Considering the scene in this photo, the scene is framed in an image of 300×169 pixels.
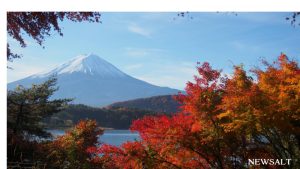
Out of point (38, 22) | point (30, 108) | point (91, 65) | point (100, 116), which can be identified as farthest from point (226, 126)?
point (91, 65)

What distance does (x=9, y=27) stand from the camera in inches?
312

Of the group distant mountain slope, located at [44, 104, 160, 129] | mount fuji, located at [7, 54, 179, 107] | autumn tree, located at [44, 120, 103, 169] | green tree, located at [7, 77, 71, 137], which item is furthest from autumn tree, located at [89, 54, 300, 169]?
mount fuji, located at [7, 54, 179, 107]

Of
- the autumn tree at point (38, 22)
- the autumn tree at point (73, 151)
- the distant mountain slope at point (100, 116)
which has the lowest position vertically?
the autumn tree at point (73, 151)

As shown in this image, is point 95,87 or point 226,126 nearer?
point 226,126

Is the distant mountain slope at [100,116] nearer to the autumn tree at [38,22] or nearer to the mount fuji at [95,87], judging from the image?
the autumn tree at [38,22]

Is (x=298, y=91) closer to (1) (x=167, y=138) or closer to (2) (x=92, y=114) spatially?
(1) (x=167, y=138)

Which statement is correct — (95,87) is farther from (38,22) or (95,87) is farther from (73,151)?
(38,22)

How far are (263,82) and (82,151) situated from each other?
6.45 metres

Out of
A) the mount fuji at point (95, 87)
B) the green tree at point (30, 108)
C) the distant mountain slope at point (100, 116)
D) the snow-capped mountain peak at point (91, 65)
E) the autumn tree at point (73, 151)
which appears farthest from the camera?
the mount fuji at point (95, 87)

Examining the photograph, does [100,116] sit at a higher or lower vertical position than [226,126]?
higher

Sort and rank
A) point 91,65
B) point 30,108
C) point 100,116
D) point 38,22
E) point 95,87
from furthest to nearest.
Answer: point 95,87, point 91,65, point 100,116, point 30,108, point 38,22

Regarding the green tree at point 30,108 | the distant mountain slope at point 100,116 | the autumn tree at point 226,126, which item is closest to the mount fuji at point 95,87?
the distant mountain slope at point 100,116

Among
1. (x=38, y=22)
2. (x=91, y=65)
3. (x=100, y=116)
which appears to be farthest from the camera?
(x=91, y=65)

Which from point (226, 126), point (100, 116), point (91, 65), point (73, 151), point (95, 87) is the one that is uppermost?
point (95, 87)
